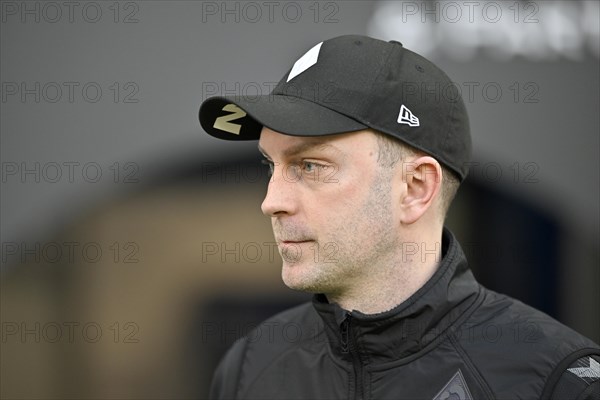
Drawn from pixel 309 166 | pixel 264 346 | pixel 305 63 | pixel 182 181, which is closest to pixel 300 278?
pixel 309 166

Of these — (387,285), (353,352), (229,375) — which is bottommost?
(229,375)

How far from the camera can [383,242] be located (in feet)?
4.56

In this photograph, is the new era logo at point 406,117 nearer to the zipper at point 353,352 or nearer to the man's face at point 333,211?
the man's face at point 333,211

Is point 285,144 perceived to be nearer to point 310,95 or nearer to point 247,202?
point 310,95

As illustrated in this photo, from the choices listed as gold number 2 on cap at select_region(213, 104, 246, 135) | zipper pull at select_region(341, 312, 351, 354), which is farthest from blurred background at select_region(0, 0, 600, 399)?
zipper pull at select_region(341, 312, 351, 354)

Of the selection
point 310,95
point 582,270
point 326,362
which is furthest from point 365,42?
point 582,270

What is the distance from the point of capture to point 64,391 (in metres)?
2.51

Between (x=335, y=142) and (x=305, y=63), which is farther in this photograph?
(x=305, y=63)

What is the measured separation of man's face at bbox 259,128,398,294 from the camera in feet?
4.47

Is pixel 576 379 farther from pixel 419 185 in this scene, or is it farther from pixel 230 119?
pixel 230 119

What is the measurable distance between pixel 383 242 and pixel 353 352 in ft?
0.65

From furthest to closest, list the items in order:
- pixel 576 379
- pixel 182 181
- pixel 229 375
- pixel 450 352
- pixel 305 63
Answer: pixel 182 181, pixel 229 375, pixel 305 63, pixel 450 352, pixel 576 379

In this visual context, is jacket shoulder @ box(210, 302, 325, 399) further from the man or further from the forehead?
the forehead

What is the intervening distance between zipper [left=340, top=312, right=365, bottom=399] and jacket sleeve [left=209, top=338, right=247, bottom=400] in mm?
299
